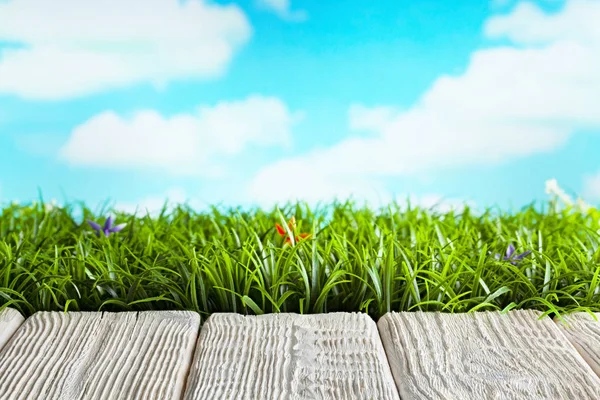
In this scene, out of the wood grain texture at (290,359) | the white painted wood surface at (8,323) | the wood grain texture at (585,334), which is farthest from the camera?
the white painted wood surface at (8,323)

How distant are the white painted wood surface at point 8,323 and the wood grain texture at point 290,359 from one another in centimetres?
42

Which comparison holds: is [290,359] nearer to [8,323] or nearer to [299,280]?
[299,280]

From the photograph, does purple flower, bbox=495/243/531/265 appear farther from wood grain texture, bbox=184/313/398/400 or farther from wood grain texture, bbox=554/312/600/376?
wood grain texture, bbox=184/313/398/400

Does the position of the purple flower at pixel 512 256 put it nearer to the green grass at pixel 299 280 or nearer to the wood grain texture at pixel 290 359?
the green grass at pixel 299 280

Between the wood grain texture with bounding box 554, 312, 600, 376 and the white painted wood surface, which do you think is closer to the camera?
the wood grain texture with bounding box 554, 312, 600, 376

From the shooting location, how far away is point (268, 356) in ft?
3.97

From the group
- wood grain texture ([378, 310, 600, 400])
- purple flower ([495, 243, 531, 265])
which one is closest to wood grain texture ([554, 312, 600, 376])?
wood grain texture ([378, 310, 600, 400])

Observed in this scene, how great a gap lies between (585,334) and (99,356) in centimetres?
97

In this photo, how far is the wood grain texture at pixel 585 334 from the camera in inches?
48.5

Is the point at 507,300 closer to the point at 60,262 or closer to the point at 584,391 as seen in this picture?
the point at 584,391

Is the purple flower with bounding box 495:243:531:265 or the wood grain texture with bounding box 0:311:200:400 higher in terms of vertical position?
the purple flower with bounding box 495:243:531:265

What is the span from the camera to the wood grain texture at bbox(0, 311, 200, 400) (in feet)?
3.68

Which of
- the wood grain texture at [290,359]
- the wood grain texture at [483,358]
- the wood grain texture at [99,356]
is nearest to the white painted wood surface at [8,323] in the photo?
the wood grain texture at [99,356]

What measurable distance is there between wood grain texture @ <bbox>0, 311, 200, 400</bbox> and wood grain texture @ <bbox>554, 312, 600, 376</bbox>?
76 centimetres
